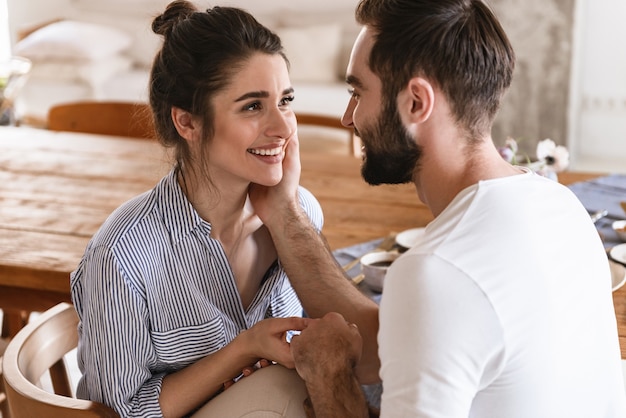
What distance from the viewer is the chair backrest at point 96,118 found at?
3379 mm

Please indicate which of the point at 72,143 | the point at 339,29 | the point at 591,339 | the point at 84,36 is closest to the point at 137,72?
the point at 84,36

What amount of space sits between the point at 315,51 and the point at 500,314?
4.16 metres

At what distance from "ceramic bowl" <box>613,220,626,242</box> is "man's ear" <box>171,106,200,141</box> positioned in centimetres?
108

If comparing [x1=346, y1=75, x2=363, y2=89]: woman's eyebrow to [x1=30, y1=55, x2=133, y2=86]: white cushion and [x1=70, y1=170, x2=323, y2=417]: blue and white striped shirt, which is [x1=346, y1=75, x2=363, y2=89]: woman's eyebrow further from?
[x1=30, y1=55, x2=133, y2=86]: white cushion

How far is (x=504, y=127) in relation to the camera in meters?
5.07

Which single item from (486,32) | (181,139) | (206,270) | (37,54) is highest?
(486,32)

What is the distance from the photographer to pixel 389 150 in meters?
1.40

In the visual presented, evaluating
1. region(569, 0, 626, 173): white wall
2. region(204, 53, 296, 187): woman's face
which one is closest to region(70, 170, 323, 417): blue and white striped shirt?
region(204, 53, 296, 187): woman's face

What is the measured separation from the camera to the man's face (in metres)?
1.37

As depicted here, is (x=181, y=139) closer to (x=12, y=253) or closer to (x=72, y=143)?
(x=12, y=253)

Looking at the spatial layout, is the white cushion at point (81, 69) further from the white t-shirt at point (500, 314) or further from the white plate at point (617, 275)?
the white t-shirt at point (500, 314)

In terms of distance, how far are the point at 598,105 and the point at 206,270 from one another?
390 cm

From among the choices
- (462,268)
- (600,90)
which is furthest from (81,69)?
(462,268)

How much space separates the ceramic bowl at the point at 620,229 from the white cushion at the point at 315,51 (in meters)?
3.12
